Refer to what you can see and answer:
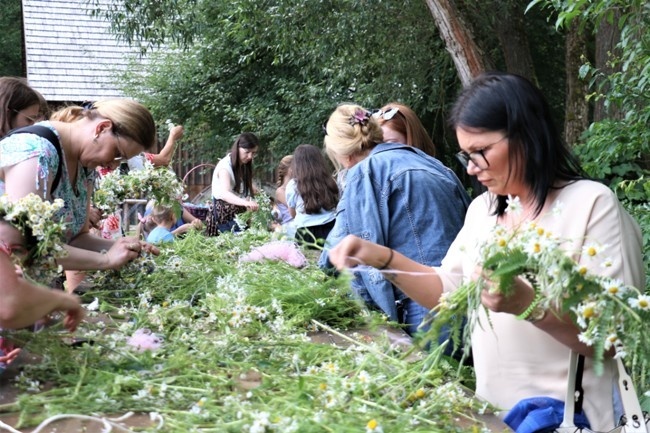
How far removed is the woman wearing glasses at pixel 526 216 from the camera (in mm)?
2207

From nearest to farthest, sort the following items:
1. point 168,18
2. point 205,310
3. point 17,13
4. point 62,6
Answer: point 205,310 < point 168,18 < point 62,6 < point 17,13

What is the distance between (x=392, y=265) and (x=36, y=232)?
1096 mm

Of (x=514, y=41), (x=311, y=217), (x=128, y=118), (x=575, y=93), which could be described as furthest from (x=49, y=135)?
(x=514, y=41)

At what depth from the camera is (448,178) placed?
3912mm

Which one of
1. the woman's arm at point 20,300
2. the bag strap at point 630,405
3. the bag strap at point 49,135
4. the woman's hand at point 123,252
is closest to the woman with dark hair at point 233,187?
the woman's hand at point 123,252

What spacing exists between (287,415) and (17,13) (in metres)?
34.1

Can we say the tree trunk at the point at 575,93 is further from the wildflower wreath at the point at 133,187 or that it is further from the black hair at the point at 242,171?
the wildflower wreath at the point at 133,187

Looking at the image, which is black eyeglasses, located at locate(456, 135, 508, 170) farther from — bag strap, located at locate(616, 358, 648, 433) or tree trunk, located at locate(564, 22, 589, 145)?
tree trunk, located at locate(564, 22, 589, 145)

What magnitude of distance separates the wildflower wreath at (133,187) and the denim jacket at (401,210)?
1.52 metres

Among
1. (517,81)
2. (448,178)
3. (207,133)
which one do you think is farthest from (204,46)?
(517,81)

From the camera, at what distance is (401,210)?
3.77 metres

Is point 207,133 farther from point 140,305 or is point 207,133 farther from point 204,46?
point 140,305

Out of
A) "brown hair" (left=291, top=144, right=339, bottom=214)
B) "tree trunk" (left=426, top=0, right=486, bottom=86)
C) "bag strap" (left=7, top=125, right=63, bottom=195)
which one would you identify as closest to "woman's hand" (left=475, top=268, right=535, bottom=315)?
"bag strap" (left=7, top=125, right=63, bottom=195)

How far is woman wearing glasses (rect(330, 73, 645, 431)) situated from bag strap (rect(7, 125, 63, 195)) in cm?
153
